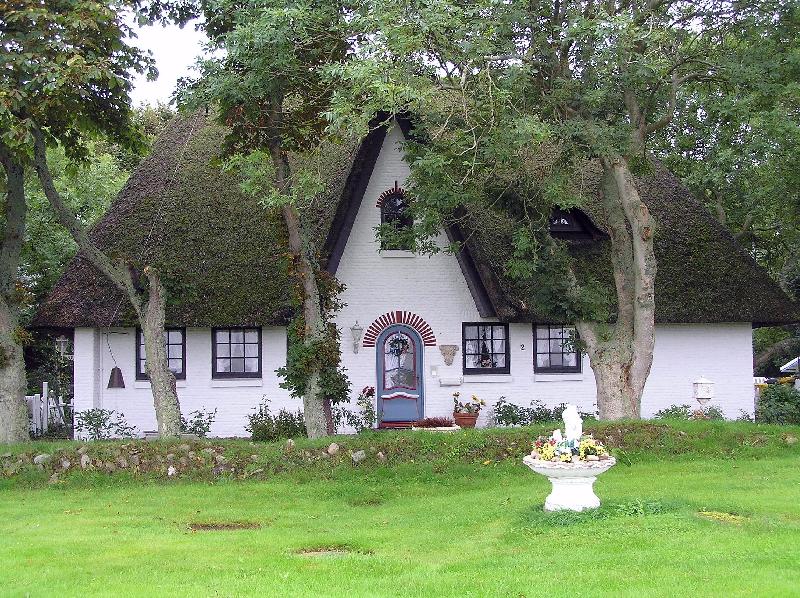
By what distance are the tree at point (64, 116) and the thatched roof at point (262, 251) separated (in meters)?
2.76

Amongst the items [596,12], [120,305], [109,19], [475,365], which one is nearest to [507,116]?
[596,12]

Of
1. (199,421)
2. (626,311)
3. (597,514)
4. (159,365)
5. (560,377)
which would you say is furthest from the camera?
(560,377)

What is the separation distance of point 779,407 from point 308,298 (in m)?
13.3

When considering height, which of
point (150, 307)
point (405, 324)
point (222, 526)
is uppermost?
point (150, 307)

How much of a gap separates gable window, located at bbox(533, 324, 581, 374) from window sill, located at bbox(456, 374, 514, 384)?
2.78ft

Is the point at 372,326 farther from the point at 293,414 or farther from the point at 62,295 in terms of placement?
the point at 62,295

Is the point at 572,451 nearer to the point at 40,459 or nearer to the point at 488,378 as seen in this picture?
the point at 40,459

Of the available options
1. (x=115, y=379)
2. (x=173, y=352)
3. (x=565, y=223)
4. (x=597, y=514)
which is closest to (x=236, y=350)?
(x=173, y=352)

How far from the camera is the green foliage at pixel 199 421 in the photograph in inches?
880

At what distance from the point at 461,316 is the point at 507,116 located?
7.91 meters

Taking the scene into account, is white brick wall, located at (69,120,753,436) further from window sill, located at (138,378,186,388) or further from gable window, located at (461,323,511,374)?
gable window, located at (461,323,511,374)

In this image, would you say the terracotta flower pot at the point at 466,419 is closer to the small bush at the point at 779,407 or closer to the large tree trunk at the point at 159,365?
the large tree trunk at the point at 159,365

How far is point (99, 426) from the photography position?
22.3 m

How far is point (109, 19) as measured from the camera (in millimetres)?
16688
